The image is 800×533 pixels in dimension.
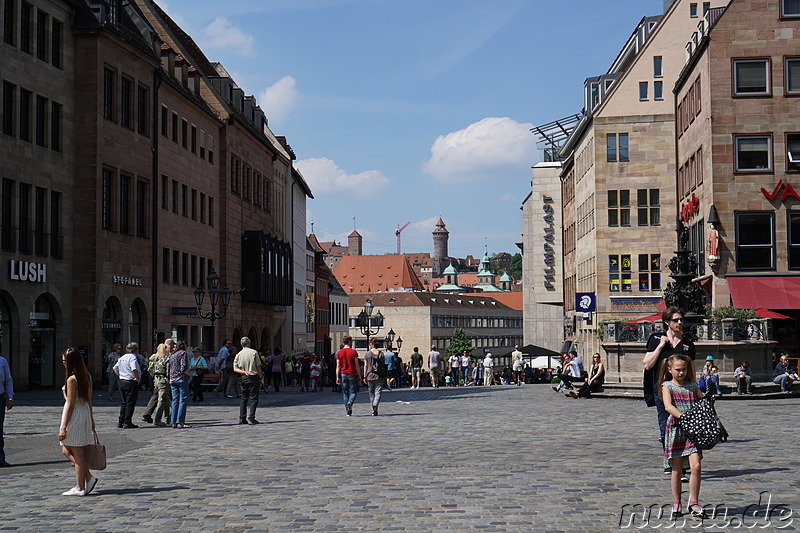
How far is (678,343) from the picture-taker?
13.0m

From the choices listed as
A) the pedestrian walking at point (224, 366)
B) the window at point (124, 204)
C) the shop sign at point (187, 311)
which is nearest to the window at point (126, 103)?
the window at point (124, 204)

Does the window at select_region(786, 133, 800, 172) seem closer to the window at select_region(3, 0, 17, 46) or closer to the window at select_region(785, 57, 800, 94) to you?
the window at select_region(785, 57, 800, 94)

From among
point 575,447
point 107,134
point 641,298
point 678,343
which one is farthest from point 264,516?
point 641,298

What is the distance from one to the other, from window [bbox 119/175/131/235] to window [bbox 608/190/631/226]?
27.5 metres

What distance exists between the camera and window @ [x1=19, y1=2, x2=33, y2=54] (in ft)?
117

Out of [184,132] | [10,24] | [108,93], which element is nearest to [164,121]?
[184,132]

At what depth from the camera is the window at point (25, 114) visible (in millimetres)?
35656

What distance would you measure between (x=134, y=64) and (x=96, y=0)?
3.06 metres

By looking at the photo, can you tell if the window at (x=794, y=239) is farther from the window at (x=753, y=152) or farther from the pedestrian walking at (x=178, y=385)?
the pedestrian walking at (x=178, y=385)

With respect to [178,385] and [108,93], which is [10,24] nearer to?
[108,93]

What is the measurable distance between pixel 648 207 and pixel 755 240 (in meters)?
17.3

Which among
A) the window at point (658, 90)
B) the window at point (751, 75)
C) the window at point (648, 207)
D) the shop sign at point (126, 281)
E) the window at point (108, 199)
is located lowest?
the shop sign at point (126, 281)

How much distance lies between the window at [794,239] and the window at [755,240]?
25.1 inches

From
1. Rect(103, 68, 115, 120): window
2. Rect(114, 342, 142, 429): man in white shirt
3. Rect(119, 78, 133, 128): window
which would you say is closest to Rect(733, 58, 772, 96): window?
Rect(119, 78, 133, 128): window
